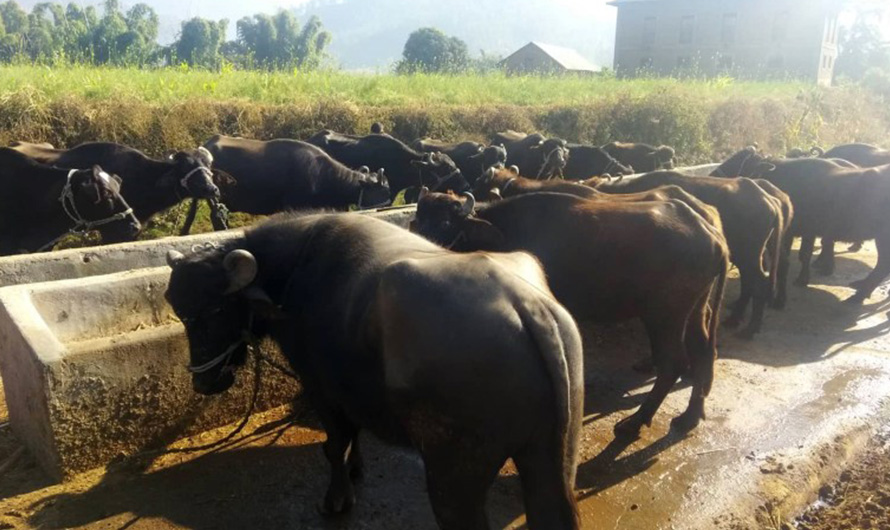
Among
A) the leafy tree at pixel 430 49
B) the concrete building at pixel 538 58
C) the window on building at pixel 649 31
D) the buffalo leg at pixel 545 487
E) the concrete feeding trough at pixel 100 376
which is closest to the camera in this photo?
the buffalo leg at pixel 545 487

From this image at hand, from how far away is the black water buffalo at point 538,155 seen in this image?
37.4ft

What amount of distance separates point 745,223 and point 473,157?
17.6 ft

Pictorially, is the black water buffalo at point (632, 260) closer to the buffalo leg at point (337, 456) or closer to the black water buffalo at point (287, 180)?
the buffalo leg at point (337, 456)

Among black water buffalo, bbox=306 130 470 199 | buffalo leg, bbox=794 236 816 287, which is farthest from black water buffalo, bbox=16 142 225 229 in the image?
buffalo leg, bbox=794 236 816 287

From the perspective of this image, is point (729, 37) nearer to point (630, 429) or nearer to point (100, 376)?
point (630, 429)

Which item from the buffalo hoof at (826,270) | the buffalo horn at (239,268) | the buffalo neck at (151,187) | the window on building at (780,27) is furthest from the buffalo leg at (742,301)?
the window on building at (780,27)

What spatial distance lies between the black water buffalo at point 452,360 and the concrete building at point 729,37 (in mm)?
42687

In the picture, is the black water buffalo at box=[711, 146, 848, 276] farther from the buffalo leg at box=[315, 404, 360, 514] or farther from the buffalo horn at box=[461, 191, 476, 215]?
the buffalo leg at box=[315, 404, 360, 514]

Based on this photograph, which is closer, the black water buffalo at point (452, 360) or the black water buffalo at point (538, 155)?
the black water buffalo at point (452, 360)

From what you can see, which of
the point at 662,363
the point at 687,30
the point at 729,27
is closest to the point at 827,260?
the point at 662,363

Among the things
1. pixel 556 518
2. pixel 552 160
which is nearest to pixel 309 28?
pixel 552 160

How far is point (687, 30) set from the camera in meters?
47.7

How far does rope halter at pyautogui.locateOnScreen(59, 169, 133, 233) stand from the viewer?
7.64 metres

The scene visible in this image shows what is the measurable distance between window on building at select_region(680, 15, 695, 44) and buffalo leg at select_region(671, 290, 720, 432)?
47.3 meters
